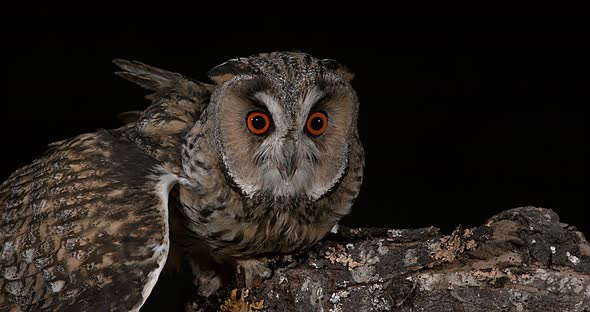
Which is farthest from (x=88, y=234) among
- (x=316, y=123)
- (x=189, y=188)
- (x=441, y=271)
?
(x=441, y=271)

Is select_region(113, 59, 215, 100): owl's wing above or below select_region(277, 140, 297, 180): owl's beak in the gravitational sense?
above

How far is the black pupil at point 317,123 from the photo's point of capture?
8.16 feet

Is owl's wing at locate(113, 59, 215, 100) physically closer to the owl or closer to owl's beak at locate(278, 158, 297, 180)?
the owl

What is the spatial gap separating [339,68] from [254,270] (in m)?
0.73

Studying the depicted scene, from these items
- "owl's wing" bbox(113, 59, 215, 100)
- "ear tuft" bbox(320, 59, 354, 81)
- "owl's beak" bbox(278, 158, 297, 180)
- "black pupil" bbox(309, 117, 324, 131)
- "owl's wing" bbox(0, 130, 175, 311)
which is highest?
"ear tuft" bbox(320, 59, 354, 81)

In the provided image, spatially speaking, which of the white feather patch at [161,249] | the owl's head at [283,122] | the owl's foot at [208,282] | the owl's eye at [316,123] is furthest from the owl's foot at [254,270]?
the owl's eye at [316,123]

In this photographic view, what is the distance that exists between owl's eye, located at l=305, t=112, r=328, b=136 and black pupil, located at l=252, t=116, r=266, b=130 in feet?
0.40

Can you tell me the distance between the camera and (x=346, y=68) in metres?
2.62

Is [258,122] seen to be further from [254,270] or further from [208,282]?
[208,282]

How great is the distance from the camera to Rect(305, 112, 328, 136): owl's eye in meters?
2.47

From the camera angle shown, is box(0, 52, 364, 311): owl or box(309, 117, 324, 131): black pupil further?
box(309, 117, 324, 131): black pupil

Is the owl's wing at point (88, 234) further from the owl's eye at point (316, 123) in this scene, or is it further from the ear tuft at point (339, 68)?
the ear tuft at point (339, 68)

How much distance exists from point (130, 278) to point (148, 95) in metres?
0.87

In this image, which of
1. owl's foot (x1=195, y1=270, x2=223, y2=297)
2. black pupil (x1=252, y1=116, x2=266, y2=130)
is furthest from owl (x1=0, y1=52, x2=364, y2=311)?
owl's foot (x1=195, y1=270, x2=223, y2=297)
